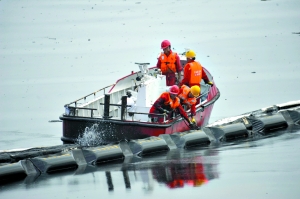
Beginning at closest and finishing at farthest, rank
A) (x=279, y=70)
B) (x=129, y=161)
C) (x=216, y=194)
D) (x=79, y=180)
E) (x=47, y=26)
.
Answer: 1. (x=216, y=194)
2. (x=79, y=180)
3. (x=129, y=161)
4. (x=279, y=70)
5. (x=47, y=26)

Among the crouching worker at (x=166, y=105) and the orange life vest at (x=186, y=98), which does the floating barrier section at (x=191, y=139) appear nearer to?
the crouching worker at (x=166, y=105)

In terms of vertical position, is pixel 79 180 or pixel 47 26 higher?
pixel 47 26

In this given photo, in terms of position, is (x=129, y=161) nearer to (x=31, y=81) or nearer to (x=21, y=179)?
(x=21, y=179)

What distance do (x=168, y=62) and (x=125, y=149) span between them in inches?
138

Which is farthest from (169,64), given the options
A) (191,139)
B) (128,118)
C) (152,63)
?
(152,63)

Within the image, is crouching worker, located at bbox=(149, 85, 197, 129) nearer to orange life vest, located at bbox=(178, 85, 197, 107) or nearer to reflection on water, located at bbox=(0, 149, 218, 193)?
orange life vest, located at bbox=(178, 85, 197, 107)

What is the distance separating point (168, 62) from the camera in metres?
22.0

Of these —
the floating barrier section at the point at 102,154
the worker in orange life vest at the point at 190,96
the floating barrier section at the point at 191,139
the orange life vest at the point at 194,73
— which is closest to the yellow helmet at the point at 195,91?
the worker in orange life vest at the point at 190,96

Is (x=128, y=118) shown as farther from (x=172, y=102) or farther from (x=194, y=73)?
(x=194, y=73)

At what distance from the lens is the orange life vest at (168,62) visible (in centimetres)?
2192

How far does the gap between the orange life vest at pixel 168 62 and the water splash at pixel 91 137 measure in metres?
3.15

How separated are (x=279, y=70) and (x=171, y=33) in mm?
9203

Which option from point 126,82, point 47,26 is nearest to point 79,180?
point 126,82

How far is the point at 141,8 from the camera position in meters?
48.4
